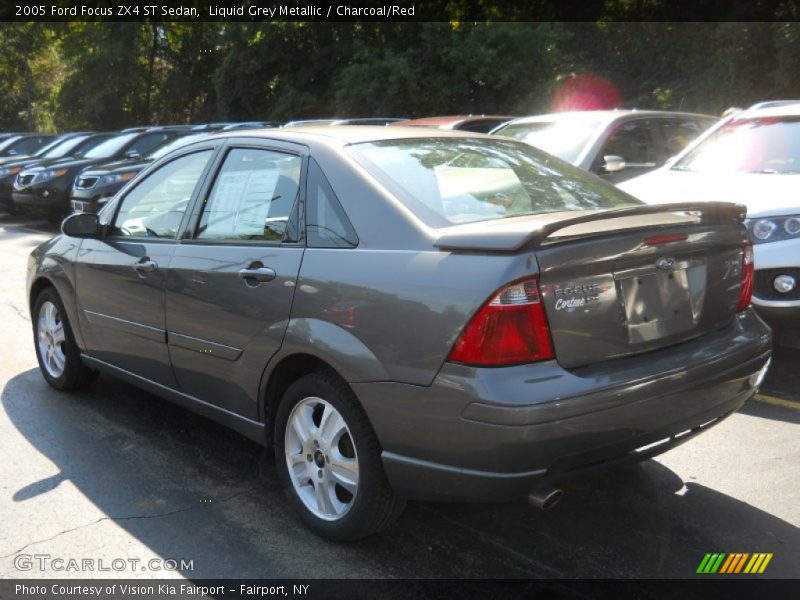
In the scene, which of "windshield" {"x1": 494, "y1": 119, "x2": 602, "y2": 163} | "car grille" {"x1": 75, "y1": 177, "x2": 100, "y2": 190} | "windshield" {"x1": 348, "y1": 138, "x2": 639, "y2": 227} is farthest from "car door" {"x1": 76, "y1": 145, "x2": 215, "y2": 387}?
"car grille" {"x1": 75, "y1": 177, "x2": 100, "y2": 190}

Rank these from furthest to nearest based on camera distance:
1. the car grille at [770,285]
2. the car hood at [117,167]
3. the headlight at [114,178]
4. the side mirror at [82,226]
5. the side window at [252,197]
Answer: the car hood at [117,167] → the headlight at [114,178] → the car grille at [770,285] → the side mirror at [82,226] → the side window at [252,197]

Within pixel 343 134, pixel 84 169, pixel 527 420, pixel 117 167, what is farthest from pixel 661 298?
pixel 84 169

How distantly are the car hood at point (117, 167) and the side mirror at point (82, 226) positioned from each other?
8.12m

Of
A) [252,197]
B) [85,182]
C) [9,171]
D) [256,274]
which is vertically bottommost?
[9,171]

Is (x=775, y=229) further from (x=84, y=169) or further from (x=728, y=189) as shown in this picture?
(x=84, y=169)

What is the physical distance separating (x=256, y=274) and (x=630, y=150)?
5.46 m

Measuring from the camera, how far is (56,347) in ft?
17.9

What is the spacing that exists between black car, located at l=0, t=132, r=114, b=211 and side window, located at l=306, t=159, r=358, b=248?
13557 millimetres

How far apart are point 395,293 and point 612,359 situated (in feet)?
2.65

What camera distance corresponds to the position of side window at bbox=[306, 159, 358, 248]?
11.0 feet

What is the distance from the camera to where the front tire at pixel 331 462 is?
319 cm

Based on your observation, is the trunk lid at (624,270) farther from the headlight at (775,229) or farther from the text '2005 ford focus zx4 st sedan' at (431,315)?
the headlight at (775,229)

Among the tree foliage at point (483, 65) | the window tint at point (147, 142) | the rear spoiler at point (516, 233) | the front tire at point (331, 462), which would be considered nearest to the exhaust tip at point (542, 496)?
the front tire at point (331, 462)

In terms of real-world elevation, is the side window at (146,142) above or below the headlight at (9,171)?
above
